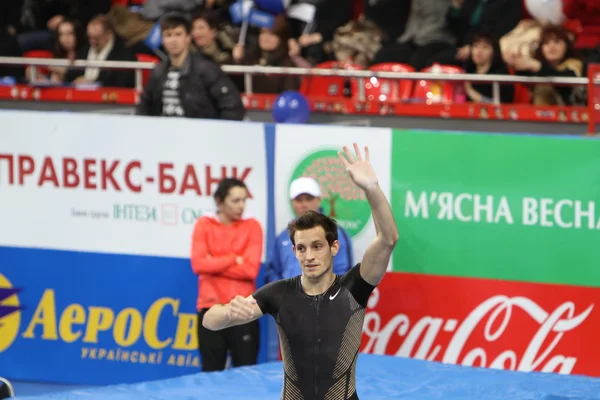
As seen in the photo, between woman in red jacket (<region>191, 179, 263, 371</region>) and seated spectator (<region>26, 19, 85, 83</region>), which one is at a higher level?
seated spectator (<region>26, 19, 85, 83</region>)

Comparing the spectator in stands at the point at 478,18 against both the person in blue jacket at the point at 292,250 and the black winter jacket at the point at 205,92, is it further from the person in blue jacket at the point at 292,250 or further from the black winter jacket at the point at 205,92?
the person in blue jacket at the point at 292,250

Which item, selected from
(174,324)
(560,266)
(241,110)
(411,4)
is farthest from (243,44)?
(560,266)

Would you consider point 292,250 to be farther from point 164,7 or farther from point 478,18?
point 164,7

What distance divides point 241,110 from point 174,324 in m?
1.71

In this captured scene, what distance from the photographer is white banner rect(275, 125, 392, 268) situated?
8562 mm

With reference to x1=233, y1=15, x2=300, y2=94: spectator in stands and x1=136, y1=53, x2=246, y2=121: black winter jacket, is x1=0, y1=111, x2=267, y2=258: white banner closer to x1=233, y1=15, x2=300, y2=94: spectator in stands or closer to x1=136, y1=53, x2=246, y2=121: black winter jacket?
x1=136, y1=53, x2=246, y2=121: black winter jacket

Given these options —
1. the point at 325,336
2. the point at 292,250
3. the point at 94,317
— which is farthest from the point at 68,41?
the point at 325,336

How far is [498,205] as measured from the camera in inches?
325

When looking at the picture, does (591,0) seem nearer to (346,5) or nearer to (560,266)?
(346,5)

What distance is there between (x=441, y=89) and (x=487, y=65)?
1.51 ft

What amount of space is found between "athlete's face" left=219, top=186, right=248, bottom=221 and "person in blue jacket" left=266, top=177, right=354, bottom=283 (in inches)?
13.6

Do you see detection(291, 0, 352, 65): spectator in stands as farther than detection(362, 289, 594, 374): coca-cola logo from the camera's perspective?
Yes

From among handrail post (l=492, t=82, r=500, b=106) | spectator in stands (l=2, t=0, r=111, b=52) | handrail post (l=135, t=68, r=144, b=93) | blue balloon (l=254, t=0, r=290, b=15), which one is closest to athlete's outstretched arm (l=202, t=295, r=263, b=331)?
handrail post (l=492, t=82, r=500, b=106)

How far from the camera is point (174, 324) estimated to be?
9227 millimetres
